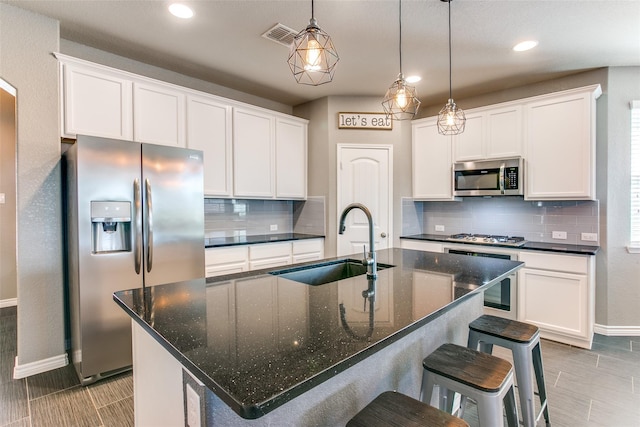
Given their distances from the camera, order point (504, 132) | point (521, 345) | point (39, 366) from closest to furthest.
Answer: point (521, 345)
point (39, 366)
point (504, 132)

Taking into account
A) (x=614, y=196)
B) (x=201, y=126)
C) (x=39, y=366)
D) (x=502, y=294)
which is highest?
(x=201, y=126)

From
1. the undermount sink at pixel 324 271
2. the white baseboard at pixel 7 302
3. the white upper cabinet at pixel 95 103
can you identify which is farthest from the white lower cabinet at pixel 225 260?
the white baseboard at pixel 7 302

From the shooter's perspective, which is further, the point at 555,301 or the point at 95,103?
the point at 555,301

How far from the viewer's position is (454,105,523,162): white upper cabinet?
3494mm

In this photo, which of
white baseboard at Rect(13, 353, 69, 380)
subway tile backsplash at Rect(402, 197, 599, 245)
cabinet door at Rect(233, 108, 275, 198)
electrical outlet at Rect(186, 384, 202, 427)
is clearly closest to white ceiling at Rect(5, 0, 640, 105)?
cabinet door at Rect(233, 108, 275, 198)

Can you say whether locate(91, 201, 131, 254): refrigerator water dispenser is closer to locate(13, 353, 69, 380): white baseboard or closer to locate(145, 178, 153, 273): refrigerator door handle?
locate(145, 178, 153, 273): refrigerator door handle

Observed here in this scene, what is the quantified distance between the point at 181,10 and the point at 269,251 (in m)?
2.37

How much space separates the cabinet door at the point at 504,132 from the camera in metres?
3.48

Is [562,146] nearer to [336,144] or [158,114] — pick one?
[336,144]

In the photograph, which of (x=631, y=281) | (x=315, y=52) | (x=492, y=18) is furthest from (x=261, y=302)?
(x=631, y=281)

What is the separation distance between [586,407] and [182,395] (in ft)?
8.24

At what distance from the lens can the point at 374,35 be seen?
269 cm

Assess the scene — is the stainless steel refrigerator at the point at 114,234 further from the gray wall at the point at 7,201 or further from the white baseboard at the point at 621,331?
the white baseboard at the point at 621,331

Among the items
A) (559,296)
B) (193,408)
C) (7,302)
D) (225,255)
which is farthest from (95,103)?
(559,296)
